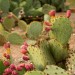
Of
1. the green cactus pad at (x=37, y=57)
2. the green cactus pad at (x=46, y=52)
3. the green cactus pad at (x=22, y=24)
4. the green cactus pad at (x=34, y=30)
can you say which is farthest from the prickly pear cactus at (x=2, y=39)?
the green cactus pad at (x=37, y=57)

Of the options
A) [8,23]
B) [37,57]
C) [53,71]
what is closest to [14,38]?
[8,23]

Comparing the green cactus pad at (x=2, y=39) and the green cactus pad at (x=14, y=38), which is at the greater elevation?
the green cactus pad at (x=14, y=38)

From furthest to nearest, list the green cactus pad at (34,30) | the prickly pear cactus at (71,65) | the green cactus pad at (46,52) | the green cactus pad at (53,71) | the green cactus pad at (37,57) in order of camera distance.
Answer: the green cactus pad at (34,30) < the green cactus pad at (46,52) < the green cactus pad at (37,57) < the prickly pear cactus at (71,65) < the green cactus pad at (53,71)

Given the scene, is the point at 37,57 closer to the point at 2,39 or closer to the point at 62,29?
the point at 62,29

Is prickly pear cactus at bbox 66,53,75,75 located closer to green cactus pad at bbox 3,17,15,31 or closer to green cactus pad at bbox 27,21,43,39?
green cactus pad at bbox 27,21,43,39

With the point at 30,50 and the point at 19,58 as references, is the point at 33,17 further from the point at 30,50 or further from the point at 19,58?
the point at 30,50

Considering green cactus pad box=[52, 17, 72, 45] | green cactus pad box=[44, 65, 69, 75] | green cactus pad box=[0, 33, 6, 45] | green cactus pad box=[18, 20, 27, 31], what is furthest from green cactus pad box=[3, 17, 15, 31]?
green cactus pad box=[44, 65, 69, 75]

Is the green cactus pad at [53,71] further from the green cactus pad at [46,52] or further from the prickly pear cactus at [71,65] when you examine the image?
the green cactus pad at [46,52]
